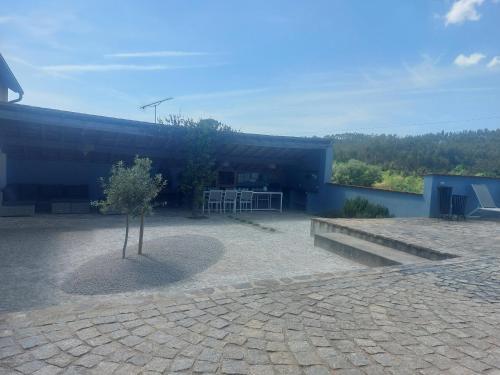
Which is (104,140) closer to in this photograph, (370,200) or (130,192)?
(130,192)

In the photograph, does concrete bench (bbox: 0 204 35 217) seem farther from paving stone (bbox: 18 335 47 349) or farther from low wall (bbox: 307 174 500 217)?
low wall (bbox: 307 174 500 217)

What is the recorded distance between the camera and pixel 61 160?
1177 cm

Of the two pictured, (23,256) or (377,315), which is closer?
(377,315)

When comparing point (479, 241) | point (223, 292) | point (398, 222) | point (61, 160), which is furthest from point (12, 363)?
point (61, 160)

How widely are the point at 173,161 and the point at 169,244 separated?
7458 millimetres

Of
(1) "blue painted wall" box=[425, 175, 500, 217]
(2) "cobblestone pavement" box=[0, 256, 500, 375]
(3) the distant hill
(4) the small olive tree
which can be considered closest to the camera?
(2) "cobblestone pavement" box=[0, 256, 500, 375]

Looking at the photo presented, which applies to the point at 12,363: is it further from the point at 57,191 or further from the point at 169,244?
the point at 57,191

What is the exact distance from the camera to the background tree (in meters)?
10.4

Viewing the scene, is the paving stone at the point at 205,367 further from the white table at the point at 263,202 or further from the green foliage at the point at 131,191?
the white table at the point at 263,202

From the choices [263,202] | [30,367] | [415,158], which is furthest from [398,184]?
[30,367]

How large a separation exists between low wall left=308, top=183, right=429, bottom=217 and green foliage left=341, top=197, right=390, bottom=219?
0.18 m

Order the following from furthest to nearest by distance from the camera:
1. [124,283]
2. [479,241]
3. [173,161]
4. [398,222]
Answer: [173,161], [398,222], [479,241], [124,283]

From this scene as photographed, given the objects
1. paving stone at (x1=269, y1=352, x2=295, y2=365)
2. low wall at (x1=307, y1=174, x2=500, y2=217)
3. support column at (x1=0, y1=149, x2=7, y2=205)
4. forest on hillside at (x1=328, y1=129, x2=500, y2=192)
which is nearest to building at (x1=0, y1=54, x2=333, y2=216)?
support column at (x1=0, y1=149, x2=7, y2=205)

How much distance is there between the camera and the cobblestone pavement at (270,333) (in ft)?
7.03
